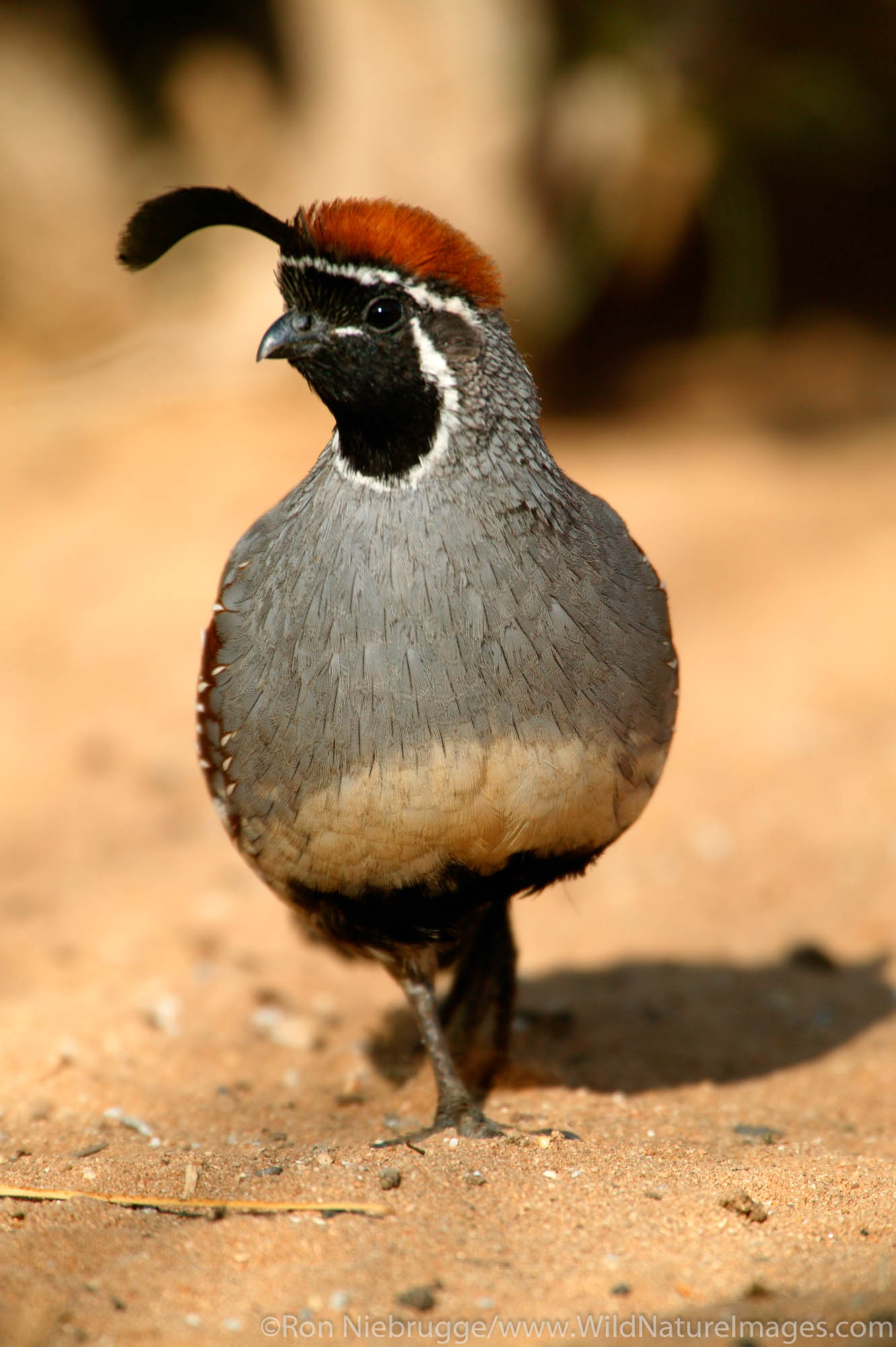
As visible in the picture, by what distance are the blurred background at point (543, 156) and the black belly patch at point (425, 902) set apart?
6118mm

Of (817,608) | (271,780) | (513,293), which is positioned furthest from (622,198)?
(271,780)

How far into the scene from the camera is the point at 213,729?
12.3ft

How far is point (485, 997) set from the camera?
14.6 ft

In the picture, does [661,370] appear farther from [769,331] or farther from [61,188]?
[61,188]

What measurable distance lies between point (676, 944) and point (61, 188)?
8822mm

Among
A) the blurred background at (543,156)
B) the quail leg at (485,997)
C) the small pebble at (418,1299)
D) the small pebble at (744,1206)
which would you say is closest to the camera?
the small pebble at (418,1299)

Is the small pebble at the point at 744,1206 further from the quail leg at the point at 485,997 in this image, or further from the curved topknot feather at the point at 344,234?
the curved topknot feather at the point at 344,234

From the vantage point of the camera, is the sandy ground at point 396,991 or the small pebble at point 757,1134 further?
the small pebble at point 757,1134

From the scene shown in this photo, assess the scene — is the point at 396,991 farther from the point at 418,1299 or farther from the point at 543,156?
the point at 543,156

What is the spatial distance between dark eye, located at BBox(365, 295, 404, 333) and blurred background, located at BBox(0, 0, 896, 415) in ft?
19.0

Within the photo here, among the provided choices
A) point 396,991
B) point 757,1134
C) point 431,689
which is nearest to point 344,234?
point 431,689

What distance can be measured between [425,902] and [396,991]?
225 cm

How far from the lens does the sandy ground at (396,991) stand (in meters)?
2.78

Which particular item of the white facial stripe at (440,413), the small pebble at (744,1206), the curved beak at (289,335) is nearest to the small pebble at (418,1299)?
the small pebble at (744,1206)
